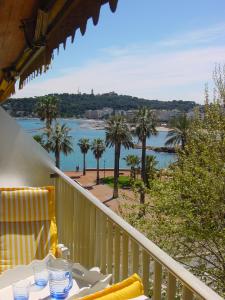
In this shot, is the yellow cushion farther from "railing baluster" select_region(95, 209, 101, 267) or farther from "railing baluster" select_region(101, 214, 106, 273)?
"railing baluster" select_region(95, 209, 101, 267)

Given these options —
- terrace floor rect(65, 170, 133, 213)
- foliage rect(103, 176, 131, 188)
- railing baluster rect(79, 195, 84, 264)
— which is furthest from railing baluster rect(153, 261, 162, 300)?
foliage rect(103, 176, 131, 188)

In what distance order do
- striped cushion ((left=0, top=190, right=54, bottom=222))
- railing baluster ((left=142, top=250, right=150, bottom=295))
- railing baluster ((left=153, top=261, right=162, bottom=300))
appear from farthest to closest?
striped cushion ((left=0, top=190, right=54, bottom=222)) < railing baluster ((left=142, top=250, right=150, bottom=295)) < railing baluster ((left=153, top=261, right=162, bottom=300))

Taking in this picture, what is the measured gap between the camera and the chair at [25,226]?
3.26m

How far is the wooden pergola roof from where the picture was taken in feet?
4.94

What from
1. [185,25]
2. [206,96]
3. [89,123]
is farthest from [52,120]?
[89,123]

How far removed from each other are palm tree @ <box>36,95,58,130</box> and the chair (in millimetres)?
30451

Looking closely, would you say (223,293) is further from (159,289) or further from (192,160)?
(159,289)

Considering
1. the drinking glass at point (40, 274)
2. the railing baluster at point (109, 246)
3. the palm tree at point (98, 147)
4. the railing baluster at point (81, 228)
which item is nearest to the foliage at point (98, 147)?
the palm tree at point (98, 147)

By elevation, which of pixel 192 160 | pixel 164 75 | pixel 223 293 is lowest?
pixel 223 293

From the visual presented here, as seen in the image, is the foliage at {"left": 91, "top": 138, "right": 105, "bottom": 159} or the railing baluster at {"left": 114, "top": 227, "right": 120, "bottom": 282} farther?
the foliage at {"left": 91, "top": 138, "right": 105, "bottom": 159}

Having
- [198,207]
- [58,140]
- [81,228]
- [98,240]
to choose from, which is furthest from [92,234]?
[58,140]

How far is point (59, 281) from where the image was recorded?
6.73 feet

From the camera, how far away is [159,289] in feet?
5.94

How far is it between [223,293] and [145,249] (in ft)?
24.2
